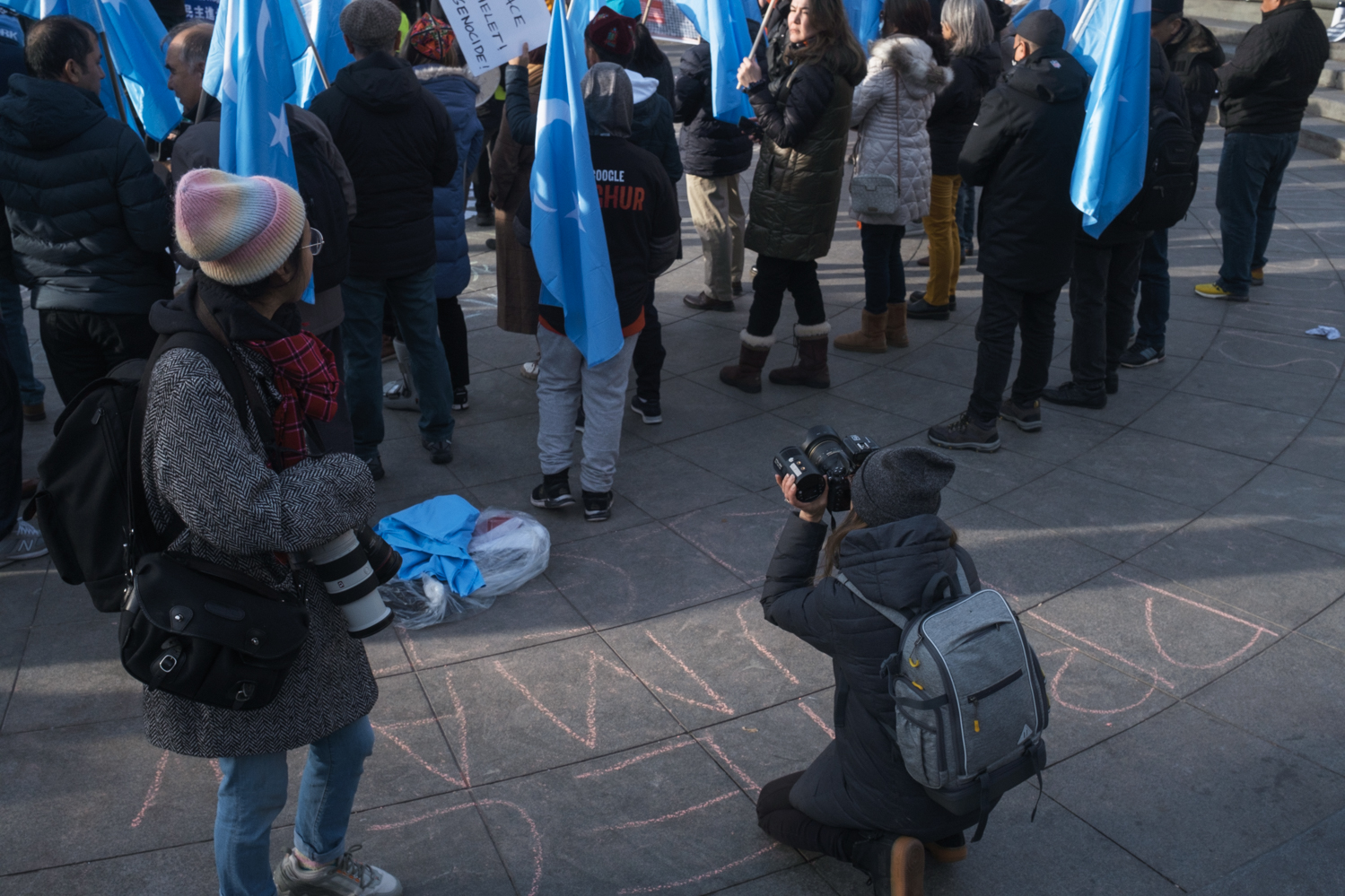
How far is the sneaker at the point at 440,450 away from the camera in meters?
5.27

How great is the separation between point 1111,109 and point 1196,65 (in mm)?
1867

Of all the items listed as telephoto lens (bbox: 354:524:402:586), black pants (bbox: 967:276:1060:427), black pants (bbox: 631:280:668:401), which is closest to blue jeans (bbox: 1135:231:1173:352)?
black pants (bbox: 967:276:1060:427)

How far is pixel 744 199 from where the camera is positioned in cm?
983

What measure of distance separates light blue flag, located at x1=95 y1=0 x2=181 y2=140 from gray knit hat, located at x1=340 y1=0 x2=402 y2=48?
2029mm

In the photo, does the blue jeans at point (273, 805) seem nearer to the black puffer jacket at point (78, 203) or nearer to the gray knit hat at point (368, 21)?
the black puffer jacket at point (78, 203)

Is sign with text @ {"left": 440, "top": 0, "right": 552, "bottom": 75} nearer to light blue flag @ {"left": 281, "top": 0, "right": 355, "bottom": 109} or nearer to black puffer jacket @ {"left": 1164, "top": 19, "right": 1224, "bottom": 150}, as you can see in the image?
light blue flag @ {"left": 281, "top": 0, "right": 355, "bottom": 109}

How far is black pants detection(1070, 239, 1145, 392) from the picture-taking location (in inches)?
218

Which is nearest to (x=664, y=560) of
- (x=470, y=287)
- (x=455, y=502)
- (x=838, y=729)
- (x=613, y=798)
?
(x=455, y=502)

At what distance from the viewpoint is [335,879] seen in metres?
2.67

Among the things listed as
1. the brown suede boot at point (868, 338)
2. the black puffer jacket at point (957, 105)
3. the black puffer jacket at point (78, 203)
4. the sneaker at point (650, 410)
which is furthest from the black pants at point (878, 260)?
the black puffer jacket at point (78, 203)

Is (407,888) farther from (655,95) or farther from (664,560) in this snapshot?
(655,95)

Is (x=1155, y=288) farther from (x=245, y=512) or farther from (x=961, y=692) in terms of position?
(x=245, y=512)

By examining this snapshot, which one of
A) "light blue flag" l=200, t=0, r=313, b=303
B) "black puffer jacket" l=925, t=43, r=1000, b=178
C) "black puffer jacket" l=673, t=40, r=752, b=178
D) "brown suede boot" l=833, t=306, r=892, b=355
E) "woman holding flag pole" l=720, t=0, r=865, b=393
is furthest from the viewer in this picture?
"black puffer jacket" l=925, t=43, r=1000, b=178

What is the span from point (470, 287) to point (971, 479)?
14.0 ft
